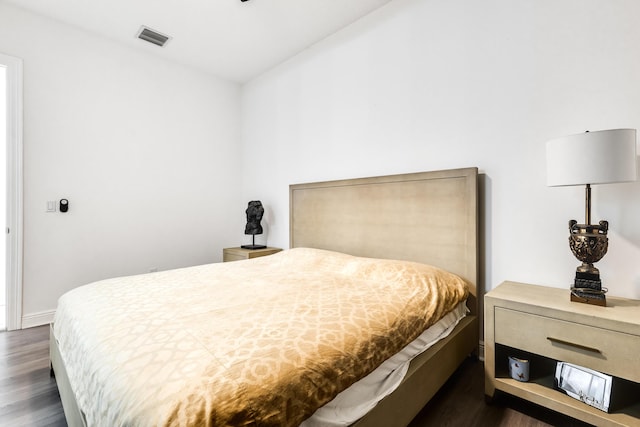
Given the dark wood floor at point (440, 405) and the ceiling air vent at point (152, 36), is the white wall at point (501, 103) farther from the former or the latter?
the ceiling air vent at point (152, 36)

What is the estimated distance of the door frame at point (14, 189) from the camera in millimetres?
2449

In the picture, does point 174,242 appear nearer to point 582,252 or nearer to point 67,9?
point 67,9

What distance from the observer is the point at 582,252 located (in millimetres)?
1424

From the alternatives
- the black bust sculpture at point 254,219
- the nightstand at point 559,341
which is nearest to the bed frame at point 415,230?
the nightstand at point 559,341

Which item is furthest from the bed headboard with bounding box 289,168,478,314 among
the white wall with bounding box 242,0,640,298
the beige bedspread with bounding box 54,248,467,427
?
the beige bedspread with bounding box 54,248,467,427

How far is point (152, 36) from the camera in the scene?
287 cm

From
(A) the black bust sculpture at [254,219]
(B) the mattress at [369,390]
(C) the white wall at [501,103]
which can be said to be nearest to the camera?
(B) the mattress at [369,390]

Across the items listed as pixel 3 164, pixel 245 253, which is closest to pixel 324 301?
pixel 245 253

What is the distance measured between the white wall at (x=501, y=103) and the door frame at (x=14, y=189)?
2536 mm

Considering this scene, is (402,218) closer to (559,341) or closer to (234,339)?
(559,341)

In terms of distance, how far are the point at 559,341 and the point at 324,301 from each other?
106cm

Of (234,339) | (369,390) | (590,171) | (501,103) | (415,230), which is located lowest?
(369,390)

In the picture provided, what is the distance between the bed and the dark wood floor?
0.38ft

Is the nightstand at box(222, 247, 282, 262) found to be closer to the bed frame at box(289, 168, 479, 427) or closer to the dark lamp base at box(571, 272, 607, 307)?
the bed frame at box(289, 168, 479, 427)
